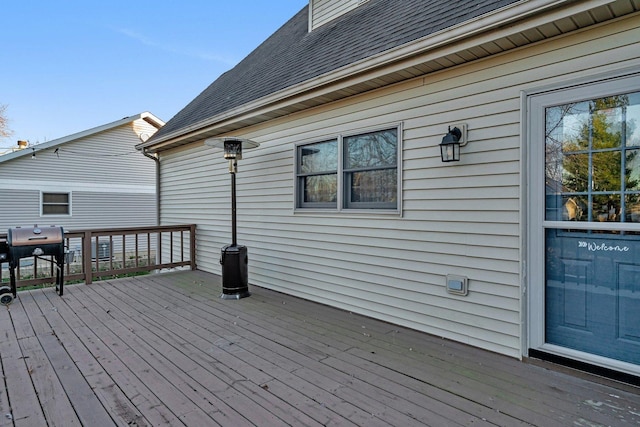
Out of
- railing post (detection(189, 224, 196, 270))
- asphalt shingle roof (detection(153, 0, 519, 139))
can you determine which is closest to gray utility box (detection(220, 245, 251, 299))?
asphalt shingle roof (detection(153, 0, 519, 139))

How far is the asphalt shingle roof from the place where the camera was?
3238 millimetres

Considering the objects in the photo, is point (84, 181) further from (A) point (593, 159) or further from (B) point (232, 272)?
(A) point (593, 159)

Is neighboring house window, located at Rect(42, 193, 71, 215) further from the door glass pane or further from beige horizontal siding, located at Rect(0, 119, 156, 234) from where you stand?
the door glass pane

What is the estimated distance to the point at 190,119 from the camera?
680 centimetres

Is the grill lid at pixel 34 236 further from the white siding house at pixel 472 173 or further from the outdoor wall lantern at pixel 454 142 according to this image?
the outdoor wall lantern at pixel 454 142

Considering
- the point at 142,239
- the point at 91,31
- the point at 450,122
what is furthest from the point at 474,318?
the point at 91,31

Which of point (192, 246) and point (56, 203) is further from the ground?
point (56, 203)

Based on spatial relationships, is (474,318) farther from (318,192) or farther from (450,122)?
(318,192)

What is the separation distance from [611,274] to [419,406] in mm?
1595

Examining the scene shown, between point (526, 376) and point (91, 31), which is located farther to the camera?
point (91, 31)

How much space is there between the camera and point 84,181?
39.3 ft

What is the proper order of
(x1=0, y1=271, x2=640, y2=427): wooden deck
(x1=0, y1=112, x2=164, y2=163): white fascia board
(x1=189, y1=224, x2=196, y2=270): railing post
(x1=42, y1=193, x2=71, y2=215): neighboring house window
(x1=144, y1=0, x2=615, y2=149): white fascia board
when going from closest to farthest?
(x1=0, y1=271, x2=640, y2=427): wooden deck < (x1=144, y1=0, x2=615, y2=149): white fascia board < (x1=189, y1=224, x2=196, y2=270): railing post < (x1=0, y1=112, x2=164, y2=163): white fascia board < (x1=42, y1=193, x2=71, y2=215): neighboring house window

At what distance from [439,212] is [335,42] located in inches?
114

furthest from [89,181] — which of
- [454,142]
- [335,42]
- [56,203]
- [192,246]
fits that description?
[454,142]
